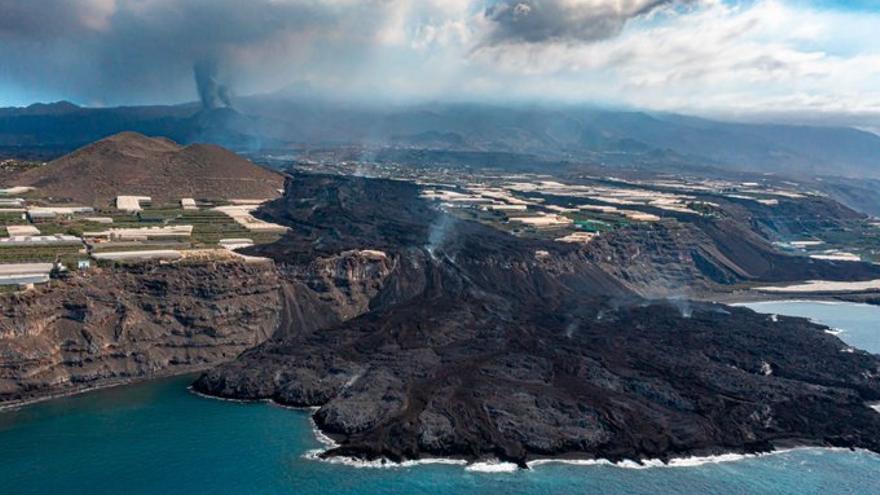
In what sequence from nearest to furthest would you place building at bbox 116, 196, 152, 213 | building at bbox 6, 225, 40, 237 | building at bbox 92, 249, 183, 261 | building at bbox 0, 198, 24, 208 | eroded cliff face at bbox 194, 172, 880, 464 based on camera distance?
eroded cliff face at bbox 194, 172, 880, 464 → building at bbox 92, 249, 183, 261 → building at bbox 6, 225, 40, 237 → building at bbox 0, 198, 24, 208 → building at bbox 116, 196, 152, 213

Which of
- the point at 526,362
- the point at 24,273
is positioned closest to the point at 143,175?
the point at 24,273

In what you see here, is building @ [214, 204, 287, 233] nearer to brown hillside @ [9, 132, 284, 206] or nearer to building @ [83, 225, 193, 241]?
brown hillside @ [9, 132, 284, 206]

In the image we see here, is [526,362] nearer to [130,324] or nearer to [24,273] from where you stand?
[130,324]

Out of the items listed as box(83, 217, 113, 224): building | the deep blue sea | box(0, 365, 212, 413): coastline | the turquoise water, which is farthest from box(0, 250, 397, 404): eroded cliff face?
the turquoise water

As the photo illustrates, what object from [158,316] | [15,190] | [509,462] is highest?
[15,190]

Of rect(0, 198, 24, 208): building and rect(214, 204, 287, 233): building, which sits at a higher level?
rect(0, 198, 24, 208): building

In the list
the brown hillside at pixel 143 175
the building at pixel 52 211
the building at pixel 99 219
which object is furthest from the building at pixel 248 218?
the building at pixel 52 211
